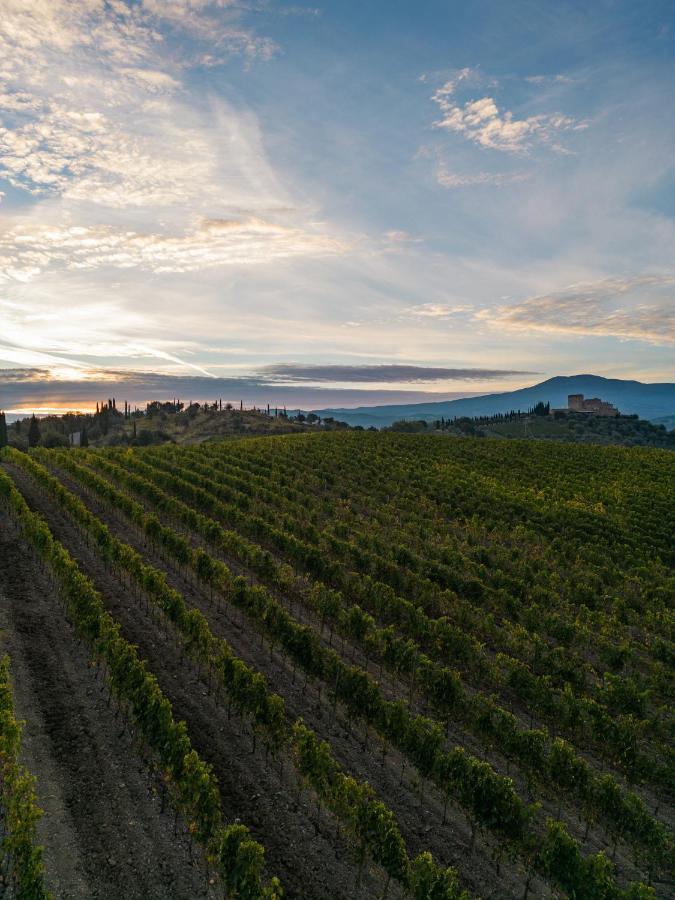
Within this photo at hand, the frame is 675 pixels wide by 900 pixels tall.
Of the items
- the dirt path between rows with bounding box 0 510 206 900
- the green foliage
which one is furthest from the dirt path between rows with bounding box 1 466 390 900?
the green foliage

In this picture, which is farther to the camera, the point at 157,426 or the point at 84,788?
the point at 157,426

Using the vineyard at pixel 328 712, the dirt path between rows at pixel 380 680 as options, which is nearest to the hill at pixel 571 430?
the dirt path between rows at pixel 380 680

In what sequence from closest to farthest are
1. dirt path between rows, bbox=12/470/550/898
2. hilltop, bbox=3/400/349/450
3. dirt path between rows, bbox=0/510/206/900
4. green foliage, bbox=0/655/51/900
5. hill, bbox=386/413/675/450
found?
green foliage, bbox=0/655/51/900 → dirt path between rows, bbox=0/510/206/900 → dirt path between rows, bbox=12/470/550/898 → hilltop, bbox=3/400/349/450 → hill, bbox=386/413/675/450

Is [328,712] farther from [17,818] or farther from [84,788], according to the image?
[17,818]

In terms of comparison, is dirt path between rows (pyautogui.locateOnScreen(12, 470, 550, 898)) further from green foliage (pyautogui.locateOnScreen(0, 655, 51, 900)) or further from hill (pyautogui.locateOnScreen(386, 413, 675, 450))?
hill (pyautogui.locateOnScreen(386, 413, 675, 450))

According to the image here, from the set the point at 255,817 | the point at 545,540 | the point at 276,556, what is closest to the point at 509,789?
the point at 255,817

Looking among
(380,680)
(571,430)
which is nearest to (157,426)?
(571,430)

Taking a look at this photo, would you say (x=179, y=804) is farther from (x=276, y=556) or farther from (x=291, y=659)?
(x=276, y=556)

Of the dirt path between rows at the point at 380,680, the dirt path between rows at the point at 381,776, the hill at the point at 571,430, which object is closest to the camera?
the dirt path between rows at the point at 381,776

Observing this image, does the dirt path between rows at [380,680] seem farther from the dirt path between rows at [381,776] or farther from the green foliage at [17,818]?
the green foliage at [17,818]
